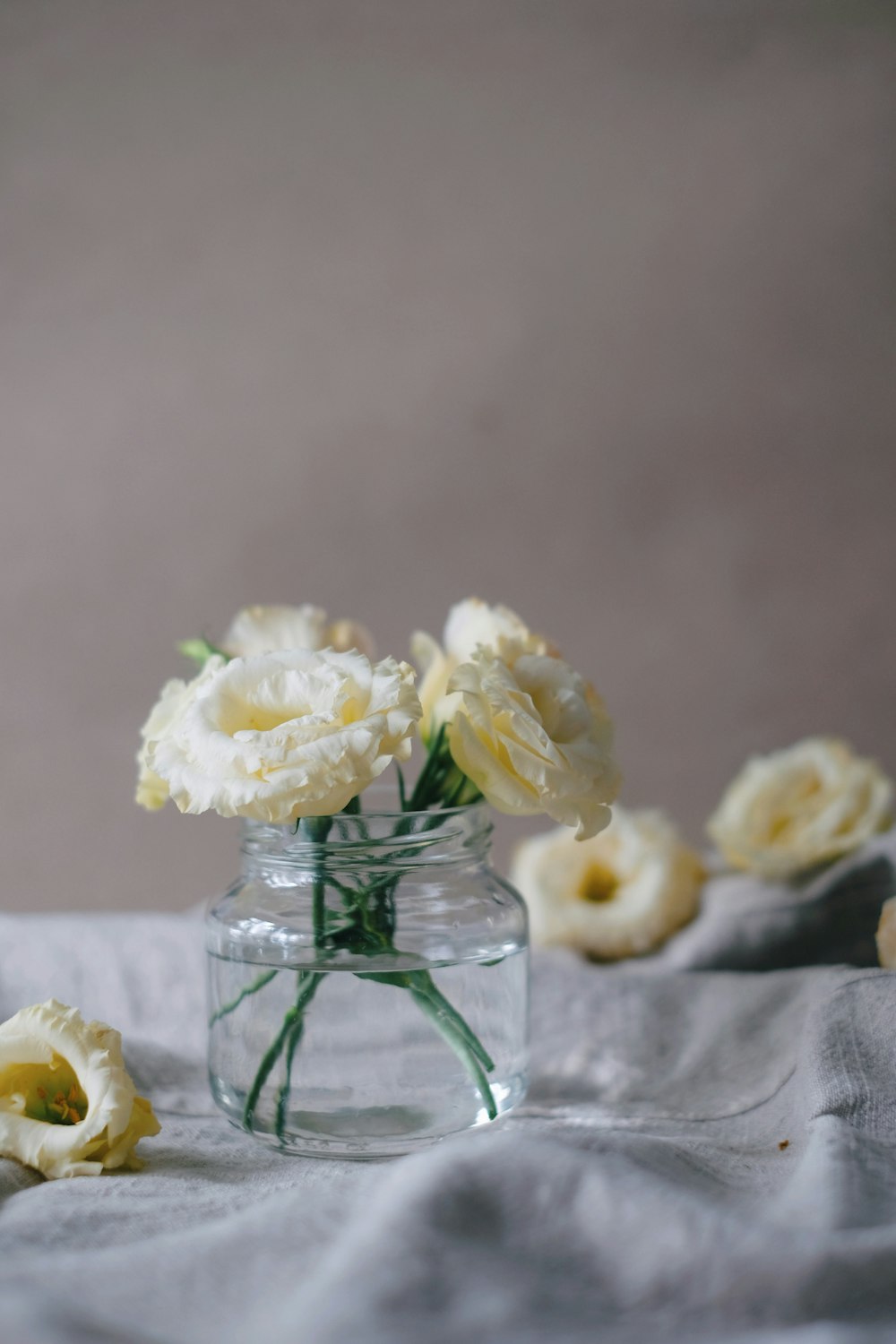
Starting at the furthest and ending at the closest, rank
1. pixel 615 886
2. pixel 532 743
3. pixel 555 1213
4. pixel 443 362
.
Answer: pixel 443 362, pixel 615 886, pixel 532 743, pixel 555 1213

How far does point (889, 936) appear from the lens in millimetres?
732

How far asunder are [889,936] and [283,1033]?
0.37m

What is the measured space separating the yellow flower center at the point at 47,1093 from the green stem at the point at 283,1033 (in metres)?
0.08

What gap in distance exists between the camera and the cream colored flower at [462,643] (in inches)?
25.0

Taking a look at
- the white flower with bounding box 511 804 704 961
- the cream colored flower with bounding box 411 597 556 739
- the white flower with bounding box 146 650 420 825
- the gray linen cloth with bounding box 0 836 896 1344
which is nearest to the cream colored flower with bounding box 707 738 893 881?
the white flower with bounding box 511 804 704 961

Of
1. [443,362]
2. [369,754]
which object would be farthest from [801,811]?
[443,362]

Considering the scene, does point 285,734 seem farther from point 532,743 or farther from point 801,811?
point 801,811

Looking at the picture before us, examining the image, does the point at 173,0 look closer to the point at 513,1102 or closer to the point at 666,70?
the point at 666,70

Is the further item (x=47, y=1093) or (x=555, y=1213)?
(x=47, y=1093)

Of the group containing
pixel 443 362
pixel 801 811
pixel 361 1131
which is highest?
pixel 443 362

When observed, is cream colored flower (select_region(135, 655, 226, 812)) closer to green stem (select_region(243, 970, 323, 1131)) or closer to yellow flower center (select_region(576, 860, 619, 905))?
green stem (select_region(243, 970, 323, 1131))

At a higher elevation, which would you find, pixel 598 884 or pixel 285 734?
pixel 285 734

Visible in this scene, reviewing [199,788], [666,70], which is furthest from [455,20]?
[199,788]

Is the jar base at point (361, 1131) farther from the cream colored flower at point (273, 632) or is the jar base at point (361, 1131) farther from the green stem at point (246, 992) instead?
the cream colored flower at point (273, 632)
